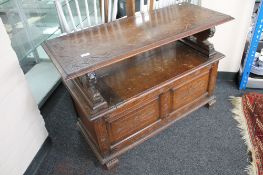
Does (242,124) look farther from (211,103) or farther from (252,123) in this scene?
(211,103)

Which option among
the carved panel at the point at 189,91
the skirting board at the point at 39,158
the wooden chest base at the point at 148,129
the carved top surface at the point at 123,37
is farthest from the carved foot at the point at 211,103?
the skirting board at the point at 39,158

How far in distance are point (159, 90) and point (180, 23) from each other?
412 mm

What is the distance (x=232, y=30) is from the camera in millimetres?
1805

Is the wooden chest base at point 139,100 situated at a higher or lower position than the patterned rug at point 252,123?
higher

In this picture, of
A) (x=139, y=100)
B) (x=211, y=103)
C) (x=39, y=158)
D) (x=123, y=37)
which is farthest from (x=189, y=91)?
(x=39, y=158)

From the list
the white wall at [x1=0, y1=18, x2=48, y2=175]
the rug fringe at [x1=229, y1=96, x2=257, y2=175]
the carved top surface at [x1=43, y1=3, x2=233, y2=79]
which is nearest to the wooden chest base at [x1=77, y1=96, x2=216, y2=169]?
the rug fringe at [x1=229, y1=96, x2=257, y2=175]

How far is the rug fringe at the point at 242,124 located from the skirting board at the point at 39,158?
1.27 meters

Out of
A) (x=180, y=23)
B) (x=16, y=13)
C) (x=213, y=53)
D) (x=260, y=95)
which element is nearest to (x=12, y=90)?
(x=16, y=13)

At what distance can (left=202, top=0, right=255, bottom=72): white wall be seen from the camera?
5.55ft

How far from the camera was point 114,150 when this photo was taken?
1376 mm

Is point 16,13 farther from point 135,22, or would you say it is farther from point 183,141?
point 183,141

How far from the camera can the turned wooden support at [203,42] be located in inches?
58.0

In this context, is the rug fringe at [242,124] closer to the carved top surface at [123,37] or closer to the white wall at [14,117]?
the carved top surface at [123,37]

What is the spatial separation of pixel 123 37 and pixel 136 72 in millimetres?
272
